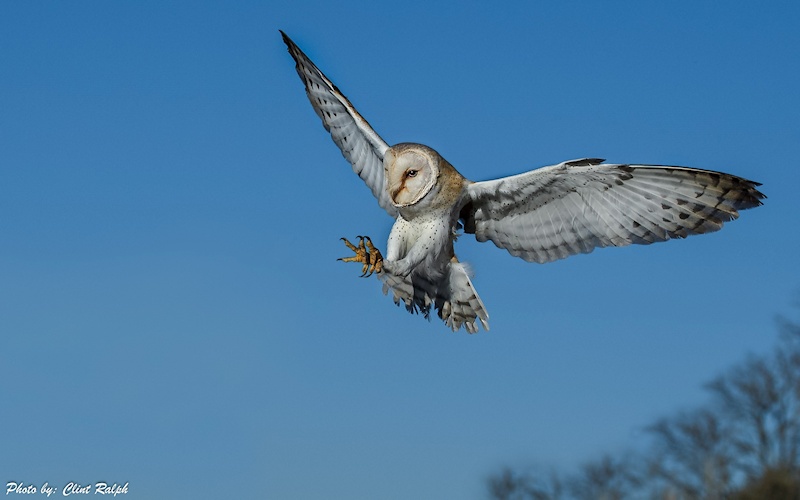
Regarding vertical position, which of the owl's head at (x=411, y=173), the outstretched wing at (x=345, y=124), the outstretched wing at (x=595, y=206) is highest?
the outstretched wing at (x=345, y=124)

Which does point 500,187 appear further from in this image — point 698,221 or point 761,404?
point 761,404

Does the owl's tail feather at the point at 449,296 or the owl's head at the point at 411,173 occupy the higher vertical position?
the owl's head at the point at 411,173

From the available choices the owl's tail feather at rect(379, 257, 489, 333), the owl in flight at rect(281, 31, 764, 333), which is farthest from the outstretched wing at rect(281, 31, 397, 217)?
the owl's tail feather at rect(379, 257, 489, 333)

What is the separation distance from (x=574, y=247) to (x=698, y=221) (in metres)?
1.07

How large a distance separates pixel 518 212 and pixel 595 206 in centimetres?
67

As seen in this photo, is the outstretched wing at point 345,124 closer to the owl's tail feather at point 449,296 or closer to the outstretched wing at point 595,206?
the owl's tail feather at point 449,296

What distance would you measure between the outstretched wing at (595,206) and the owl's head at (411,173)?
1.90 ft

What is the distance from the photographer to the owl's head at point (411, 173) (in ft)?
31.2

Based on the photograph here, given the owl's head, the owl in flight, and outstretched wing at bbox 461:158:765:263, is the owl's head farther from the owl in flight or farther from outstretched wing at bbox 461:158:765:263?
outstretched wing at bbox 461:158:765:263

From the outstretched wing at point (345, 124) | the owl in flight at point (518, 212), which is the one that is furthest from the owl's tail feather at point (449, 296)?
the outstretched wing at point (345, 124)

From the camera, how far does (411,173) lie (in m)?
9.56

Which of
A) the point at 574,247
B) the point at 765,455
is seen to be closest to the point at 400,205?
the point at 574,247

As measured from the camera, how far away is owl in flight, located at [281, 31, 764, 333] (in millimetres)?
9547

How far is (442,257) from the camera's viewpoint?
1004 cm
